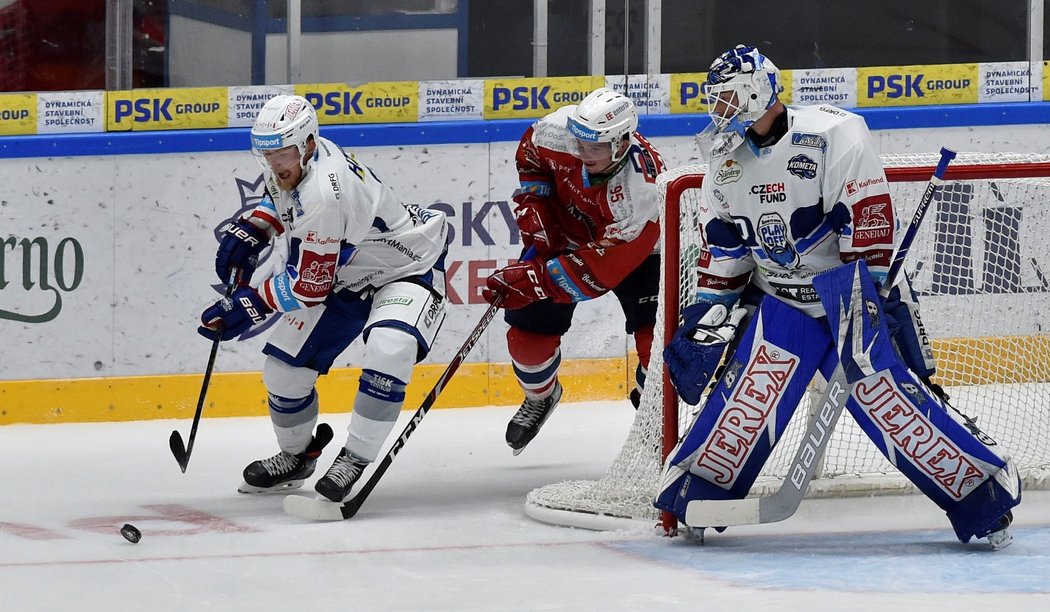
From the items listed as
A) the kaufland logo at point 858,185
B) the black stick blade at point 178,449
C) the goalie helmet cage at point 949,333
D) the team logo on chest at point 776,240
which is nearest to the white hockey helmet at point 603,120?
the goalie helmet cage at point 949,333

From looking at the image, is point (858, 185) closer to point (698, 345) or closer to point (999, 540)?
point (698, 345)

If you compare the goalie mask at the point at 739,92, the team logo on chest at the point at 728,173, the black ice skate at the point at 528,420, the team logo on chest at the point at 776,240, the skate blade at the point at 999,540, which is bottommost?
the skate blade at the point at 999,540

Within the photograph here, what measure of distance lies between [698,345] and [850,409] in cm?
37

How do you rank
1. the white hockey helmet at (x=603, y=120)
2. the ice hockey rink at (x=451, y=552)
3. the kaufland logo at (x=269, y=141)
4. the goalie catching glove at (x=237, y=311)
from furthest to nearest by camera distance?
the goalie catching glove at (x=237, y=311), the white hockey helmet at (x=603, y=120), the kaufland logo at (x=269, y=141), the ice hockey rink at (x=451, y=552)

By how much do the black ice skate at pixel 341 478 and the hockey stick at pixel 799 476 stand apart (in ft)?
3.17

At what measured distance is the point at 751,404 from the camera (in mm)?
3162

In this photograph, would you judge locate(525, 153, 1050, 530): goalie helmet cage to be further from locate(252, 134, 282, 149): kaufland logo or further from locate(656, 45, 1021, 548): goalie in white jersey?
locate(252, 134, 282, 149): kaufland logo

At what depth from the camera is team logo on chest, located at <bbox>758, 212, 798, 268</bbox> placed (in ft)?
10.3

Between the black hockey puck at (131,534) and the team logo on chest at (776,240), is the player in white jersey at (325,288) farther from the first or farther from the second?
the team logo on chest at (776,240)

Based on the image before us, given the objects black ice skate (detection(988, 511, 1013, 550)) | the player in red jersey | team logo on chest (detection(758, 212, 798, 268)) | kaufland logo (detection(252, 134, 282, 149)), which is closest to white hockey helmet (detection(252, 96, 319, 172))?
kaufland logo (detection(252, 134, 282, 149))

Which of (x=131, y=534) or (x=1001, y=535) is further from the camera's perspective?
(x=131, y=534)

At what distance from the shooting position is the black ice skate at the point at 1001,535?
310 centimetres

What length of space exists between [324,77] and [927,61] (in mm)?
2439

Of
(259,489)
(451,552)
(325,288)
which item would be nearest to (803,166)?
(451,552)
